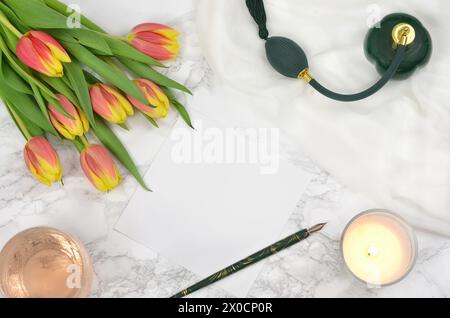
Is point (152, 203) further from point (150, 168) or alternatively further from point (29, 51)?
point (29, 51)

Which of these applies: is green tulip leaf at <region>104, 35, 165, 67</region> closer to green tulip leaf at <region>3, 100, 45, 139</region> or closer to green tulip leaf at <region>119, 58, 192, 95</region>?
green tulip leaf at <region>119, 58, 192, 95</region>

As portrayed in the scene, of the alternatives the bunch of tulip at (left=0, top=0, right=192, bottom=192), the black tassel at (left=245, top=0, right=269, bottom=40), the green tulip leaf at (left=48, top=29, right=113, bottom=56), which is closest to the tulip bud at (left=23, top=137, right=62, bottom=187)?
the bunch of tulip at (left=0, top=0, right=192, bottom=192)

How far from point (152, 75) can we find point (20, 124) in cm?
15

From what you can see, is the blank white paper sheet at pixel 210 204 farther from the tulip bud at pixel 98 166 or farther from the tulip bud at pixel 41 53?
the tulip bud at pixel 41 53

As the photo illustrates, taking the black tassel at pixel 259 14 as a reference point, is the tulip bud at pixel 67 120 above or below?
below

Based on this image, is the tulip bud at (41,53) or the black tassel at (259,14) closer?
the tulip bud at (41,53)

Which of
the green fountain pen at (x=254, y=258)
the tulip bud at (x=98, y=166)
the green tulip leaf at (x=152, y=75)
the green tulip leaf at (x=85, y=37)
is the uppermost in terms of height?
the green tulip leaf at (x=85, y=37)

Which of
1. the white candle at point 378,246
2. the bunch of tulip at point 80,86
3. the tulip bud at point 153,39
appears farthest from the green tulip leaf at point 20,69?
the white candle at point 378,246

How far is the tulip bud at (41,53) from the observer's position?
0.56 meters

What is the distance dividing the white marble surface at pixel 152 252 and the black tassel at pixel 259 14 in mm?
Answer: 76

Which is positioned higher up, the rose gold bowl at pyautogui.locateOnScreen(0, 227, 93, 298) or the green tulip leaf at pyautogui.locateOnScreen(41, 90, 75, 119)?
the green tulip leaf at pyautogui.locateOnScreen(41, 90, 75, 119)

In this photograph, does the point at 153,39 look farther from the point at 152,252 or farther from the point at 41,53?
the point at 152,252

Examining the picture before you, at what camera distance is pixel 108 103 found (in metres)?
0.62

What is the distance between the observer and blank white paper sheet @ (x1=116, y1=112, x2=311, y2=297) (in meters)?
0.67
